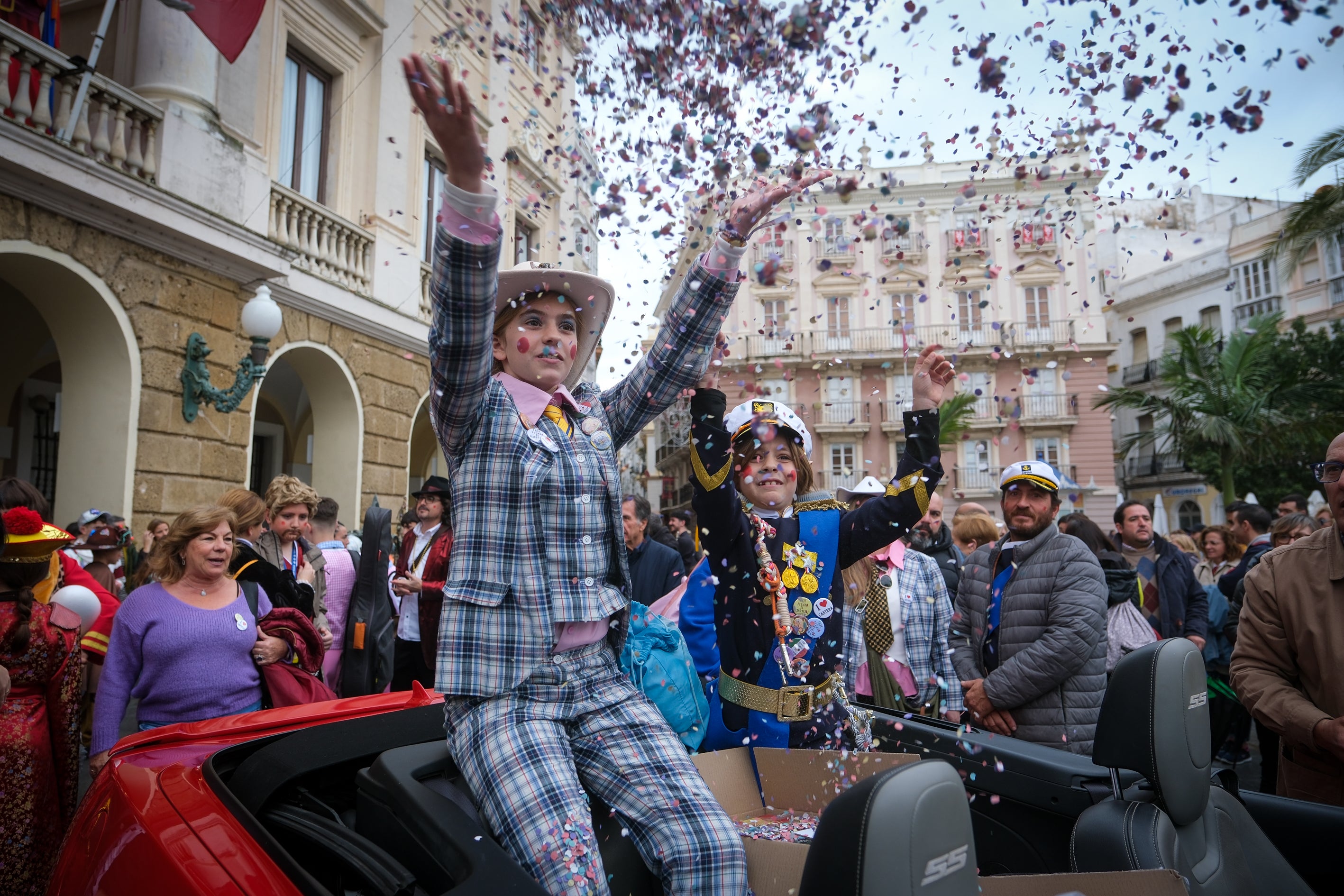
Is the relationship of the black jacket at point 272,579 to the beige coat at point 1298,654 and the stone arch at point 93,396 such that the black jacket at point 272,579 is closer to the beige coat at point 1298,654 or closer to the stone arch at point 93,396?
the stone arch at point 93,396

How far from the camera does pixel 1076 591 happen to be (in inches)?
139

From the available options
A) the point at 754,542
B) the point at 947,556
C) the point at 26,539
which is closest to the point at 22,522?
the point at 26,539

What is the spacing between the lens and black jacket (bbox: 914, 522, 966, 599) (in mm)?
6262

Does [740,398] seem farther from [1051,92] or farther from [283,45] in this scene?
[283,45]

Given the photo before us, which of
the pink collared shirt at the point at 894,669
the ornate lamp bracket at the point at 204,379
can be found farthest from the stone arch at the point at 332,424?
the pink collared shirt at the point at 894,669

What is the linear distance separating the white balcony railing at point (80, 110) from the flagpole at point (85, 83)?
0.05 metres

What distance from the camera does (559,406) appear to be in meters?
2.09

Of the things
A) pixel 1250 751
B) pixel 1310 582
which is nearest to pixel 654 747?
pixel 1310 582

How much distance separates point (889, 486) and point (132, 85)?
8992 mm

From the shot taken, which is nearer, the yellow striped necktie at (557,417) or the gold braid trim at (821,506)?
the yellow striped necktie at (557,417)

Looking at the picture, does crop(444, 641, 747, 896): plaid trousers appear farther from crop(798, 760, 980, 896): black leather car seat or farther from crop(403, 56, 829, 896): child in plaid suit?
crop(798, 760, 980, 896): black leather car seat

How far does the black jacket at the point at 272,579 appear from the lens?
4383 mm

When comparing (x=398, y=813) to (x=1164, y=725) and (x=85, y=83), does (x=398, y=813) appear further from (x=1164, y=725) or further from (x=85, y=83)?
(x=85, y=83)

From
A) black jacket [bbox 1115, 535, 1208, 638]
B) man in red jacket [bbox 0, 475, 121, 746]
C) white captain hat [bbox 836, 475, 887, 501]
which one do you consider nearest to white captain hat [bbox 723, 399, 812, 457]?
man in red jacket [bbox 0, 475, 121, 746]
